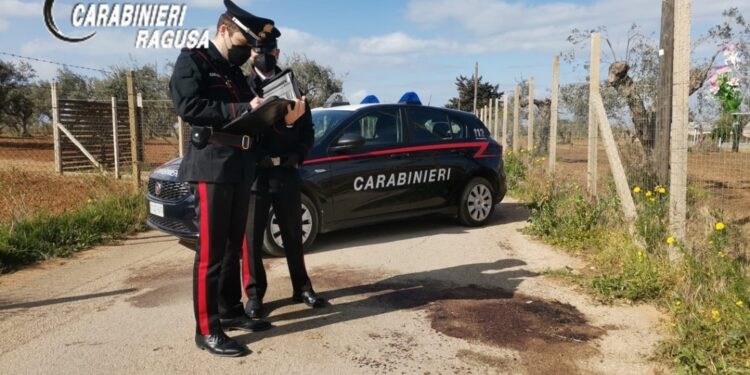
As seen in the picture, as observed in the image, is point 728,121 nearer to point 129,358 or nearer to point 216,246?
point 216,246

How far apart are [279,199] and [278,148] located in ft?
1.24

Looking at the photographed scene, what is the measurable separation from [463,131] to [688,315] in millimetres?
4185

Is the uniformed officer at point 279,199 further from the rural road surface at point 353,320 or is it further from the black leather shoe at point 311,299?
the rural road surface at point 353,320

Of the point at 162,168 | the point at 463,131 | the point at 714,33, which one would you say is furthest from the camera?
the point at 714,33

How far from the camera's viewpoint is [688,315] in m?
3.75

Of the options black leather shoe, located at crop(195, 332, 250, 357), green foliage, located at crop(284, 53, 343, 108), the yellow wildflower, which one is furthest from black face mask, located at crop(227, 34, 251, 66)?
green foliage, located at crop(284, 53, 343, 108)

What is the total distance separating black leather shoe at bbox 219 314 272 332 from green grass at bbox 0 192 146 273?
9.58ft

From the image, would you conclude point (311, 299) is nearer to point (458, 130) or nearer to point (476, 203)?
point (476, 203)

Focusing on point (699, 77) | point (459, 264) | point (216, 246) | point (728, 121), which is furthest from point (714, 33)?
point (216, 246)

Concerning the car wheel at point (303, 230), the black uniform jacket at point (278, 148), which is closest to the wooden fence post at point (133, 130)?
the car wheel at point (303, 230)

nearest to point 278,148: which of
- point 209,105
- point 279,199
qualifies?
point 279,199

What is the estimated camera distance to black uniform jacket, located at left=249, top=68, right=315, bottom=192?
404cm

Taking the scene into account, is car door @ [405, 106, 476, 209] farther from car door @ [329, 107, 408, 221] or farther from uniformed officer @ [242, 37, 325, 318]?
uniformed officer @ [242, 37, 325, 318]

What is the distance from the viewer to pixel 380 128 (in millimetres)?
6688
